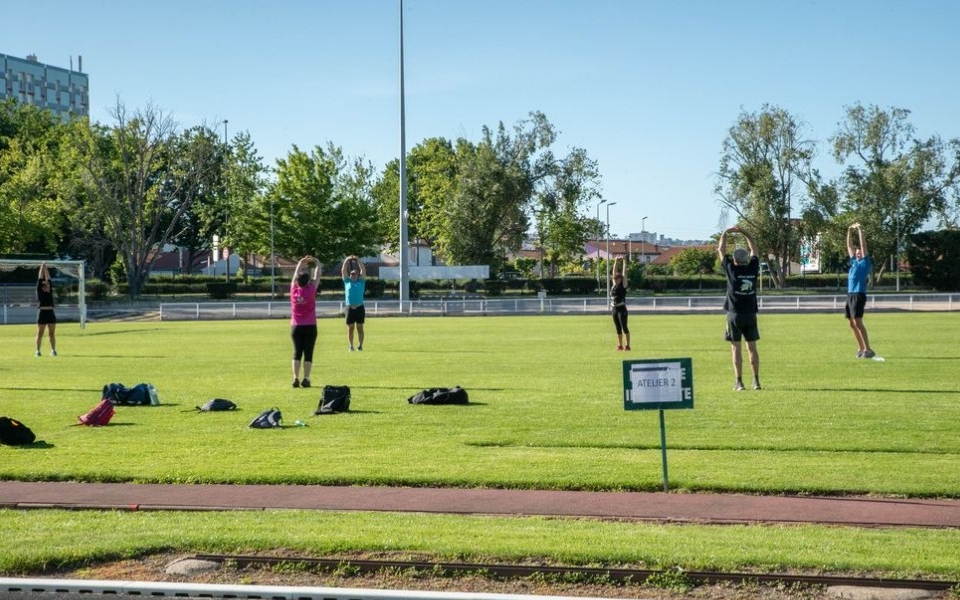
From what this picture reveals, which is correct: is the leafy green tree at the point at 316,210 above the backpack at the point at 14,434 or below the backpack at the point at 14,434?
above

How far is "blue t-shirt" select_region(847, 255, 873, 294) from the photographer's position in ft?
66.0

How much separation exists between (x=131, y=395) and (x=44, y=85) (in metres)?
165

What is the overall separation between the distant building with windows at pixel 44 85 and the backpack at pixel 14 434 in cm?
14769

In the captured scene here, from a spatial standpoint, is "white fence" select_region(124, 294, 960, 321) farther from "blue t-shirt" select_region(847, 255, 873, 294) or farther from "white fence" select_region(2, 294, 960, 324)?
"blue t-shirt" select_region(847, 255, 873, 294)

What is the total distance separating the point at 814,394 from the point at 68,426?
1060 centimetres

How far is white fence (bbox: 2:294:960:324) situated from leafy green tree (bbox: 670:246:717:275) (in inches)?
2841

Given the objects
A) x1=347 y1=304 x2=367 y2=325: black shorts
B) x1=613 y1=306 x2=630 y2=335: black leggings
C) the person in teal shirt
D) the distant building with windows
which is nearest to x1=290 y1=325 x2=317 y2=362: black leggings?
the person in teal shirt

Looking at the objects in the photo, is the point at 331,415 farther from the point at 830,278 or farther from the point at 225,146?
the point at 830,278

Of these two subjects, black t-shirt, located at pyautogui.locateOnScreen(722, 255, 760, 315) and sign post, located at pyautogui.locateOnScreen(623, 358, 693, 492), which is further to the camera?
black t-shirt, located at pyautogui.locateOnScreen(722, 255, 760, 315)

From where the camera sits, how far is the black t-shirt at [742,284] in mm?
15891

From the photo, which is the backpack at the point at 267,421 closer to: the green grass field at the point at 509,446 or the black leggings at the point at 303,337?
the green grass field at the point at 509,446

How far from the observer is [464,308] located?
2302 inches

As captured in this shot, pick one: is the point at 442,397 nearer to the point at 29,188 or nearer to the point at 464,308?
the point at 464,308

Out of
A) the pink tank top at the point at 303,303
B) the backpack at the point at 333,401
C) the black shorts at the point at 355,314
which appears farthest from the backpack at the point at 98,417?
the black shorts at the point at 355,314
